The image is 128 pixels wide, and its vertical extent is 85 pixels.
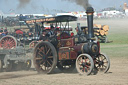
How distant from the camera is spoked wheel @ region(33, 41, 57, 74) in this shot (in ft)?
29.7

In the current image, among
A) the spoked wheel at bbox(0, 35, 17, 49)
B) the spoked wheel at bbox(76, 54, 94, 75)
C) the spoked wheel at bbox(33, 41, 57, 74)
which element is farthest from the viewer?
the spoked wheel at bbox(0, 35, 17, 49)

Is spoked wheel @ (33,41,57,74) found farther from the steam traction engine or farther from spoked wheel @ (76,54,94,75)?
spoked wheel @ (76,54,94,75)

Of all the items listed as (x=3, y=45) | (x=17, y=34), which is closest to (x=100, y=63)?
(x=3, y=45)

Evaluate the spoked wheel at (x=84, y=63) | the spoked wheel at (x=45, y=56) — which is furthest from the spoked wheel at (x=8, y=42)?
the spoked wheel at (x=84, y=63)

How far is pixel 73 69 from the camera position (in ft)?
33.6

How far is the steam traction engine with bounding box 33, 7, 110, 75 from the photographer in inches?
346

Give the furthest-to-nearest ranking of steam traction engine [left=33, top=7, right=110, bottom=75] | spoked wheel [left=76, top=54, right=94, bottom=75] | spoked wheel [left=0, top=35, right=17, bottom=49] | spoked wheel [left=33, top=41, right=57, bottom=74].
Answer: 1. spoked wheel [left=0, top=35, right=17, bottom=49]
2. spoked wheel [left=33, top=41, right=57, bottom=74]
3. steam traction engine [left=33, top=7, right=110, bottom=75]
4. spoked wheel [left=76, top=54, right=94, bottom=75]

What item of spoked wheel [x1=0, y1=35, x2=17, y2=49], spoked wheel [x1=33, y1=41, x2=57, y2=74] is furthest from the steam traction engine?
spoked wheel [x1=0, y1=35, x2=17, y2=49]

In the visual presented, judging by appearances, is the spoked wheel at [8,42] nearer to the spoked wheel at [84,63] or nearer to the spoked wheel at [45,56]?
the spoked wheel at [45,56]

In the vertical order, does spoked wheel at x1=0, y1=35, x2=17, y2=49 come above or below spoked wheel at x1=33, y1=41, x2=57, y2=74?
above

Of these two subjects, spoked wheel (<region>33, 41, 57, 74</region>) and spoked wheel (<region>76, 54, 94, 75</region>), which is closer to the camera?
spoked wheel (<region>76, 54, 94, 75</region>)

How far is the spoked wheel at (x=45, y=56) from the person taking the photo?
9.05 metres

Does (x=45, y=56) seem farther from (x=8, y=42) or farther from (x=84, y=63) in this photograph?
(x=8, y=42)

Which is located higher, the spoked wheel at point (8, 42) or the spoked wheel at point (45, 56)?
the spoked wheel at point (8, 42)
